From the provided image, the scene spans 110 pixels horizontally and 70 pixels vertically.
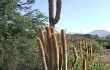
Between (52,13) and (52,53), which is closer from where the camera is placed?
(52,53)

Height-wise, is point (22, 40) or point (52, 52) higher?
point (52, 52)

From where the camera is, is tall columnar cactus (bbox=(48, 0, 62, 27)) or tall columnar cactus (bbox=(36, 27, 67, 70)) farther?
tall columnar cactus (bbox=(48, 0, 62, 27))

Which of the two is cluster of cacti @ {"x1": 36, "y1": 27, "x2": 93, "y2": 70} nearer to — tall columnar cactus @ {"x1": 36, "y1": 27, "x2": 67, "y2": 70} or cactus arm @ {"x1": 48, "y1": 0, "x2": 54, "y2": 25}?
tall columnar cactus @ {"x1": 36, "y1": 27, "x2": 67, "y2": 70}

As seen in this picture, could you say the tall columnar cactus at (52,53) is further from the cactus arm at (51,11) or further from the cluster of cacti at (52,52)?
the cactus arm at (51,11)

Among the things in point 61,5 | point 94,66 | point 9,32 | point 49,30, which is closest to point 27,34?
point 9,32

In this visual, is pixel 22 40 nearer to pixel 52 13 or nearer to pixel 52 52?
pixel 52 13

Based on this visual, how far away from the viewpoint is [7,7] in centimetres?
1332

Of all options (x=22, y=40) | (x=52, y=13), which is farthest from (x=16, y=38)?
(x=52, y=13)

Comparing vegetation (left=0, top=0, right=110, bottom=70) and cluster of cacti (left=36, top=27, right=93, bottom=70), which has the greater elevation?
cluster of cacti (left=36, top=27, right=93, bottom=70)

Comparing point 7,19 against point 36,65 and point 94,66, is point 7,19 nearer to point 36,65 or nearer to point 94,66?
point 36,65

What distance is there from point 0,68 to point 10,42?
110 centimetres

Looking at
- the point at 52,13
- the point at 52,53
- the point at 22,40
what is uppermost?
the point at 52,53

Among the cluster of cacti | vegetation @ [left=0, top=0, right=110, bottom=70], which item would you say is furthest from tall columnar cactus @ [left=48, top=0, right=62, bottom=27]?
the cluster of cacti

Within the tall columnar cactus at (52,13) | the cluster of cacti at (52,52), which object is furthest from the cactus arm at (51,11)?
the cluster of cacti at (52,52)
